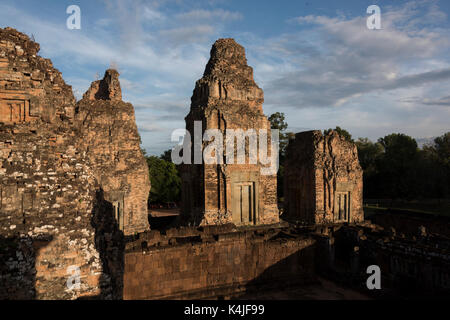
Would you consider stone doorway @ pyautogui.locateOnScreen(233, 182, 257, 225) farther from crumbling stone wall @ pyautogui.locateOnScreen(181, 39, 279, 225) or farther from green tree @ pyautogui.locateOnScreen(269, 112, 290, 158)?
green tree @ pyautogui.locateOnScreen(269, 112, 290, 158)

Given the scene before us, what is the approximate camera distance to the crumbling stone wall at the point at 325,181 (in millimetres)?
16141

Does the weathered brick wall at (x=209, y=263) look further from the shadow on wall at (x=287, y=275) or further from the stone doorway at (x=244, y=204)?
the stone doorway at (x=244, y=204)

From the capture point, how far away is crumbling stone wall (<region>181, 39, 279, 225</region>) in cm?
1371

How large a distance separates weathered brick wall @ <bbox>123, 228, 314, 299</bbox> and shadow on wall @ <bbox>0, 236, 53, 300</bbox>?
Result: 384cm

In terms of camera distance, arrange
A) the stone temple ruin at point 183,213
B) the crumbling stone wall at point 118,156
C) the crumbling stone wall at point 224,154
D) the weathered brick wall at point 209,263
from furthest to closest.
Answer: the crumbling stone wall at point 118,156 → the crumbling stone wall at point 224,154 → the weathered brick wall at point 209,263 → the stone temple ruin at point 183,213

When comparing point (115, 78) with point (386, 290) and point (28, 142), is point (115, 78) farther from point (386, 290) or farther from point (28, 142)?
point (386, 290)

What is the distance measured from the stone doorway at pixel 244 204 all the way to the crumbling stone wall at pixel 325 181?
348 cm

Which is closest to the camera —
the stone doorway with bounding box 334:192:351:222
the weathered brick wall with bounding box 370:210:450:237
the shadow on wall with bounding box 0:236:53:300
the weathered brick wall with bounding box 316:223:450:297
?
the shadow on wall with bounding box 0:236:53:300

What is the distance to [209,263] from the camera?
31.6 feet

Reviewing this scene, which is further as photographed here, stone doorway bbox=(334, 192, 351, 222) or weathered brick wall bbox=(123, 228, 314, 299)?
stone doorway bbox=(334, 192, 351, 222)

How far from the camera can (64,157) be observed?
5371 mm

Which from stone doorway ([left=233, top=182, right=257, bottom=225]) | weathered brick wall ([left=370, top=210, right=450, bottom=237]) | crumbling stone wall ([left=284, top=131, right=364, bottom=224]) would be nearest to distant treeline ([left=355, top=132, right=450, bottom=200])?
weathered brick wall ([left=370, top=210, right=450, bottom=237])

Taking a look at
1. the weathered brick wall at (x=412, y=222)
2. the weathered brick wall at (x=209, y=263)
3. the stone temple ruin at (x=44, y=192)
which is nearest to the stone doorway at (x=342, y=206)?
the weathered brick wall at (x=412, y=222)

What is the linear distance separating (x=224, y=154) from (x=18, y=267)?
9.79m
